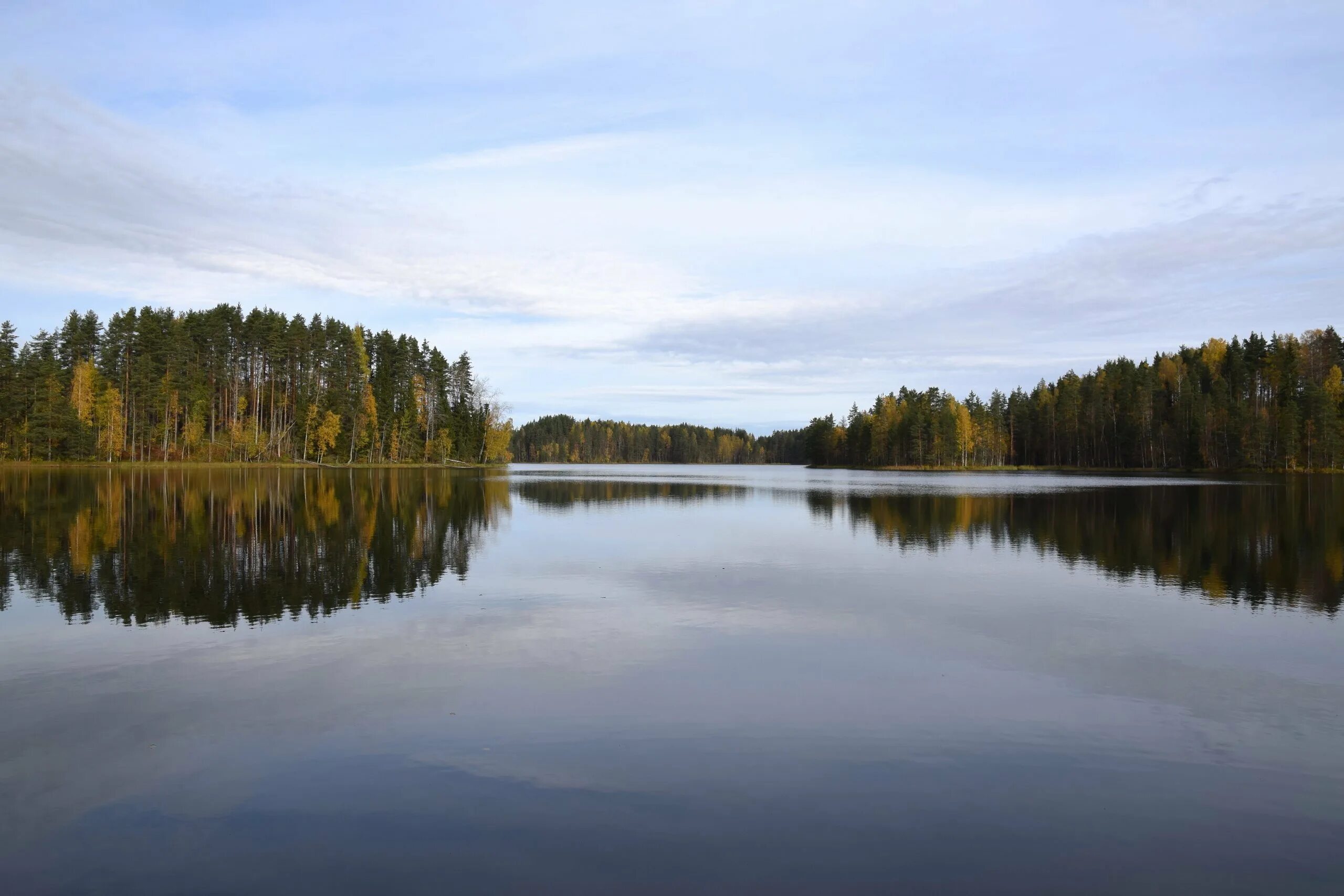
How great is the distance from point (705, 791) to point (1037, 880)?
2882 mm

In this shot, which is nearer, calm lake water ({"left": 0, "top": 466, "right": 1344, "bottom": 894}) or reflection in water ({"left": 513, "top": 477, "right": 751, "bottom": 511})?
calm lake water ({"left": 0, "top": 466, "right": 1344, "bottom": 894})

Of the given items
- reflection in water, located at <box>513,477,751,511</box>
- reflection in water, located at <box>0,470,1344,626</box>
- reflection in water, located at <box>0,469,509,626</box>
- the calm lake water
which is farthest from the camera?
reflection in water, located at <box>513,477,751,511</box>

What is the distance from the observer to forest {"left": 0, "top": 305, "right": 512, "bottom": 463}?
79.8 m

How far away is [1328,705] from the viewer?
10.3 metres

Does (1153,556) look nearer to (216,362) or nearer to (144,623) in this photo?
(144,623)

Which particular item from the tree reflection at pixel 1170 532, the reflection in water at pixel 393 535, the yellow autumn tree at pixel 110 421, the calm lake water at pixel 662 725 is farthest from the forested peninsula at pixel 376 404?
the calm lake water at pixel 662 725

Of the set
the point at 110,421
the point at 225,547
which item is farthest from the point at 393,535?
the point at 110,421

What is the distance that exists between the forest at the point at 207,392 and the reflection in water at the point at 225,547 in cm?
3924

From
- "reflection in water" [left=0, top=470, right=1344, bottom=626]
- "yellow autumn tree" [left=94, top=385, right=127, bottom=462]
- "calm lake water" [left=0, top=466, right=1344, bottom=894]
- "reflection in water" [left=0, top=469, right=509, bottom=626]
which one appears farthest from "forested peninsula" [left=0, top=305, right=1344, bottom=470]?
"calm lake water" [left=0, top=466, right=1344, bottom=894]

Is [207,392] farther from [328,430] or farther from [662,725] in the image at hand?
[662,725]

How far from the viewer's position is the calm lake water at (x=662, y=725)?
250 inches

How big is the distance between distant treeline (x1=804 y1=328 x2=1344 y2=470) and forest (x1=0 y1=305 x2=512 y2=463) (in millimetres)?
88192

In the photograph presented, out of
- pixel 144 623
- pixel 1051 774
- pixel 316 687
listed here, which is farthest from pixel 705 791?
pixel 144 623

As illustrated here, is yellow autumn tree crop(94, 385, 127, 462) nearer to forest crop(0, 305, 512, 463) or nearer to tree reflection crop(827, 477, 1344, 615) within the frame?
forest crop(0, 305, 512, 463)
